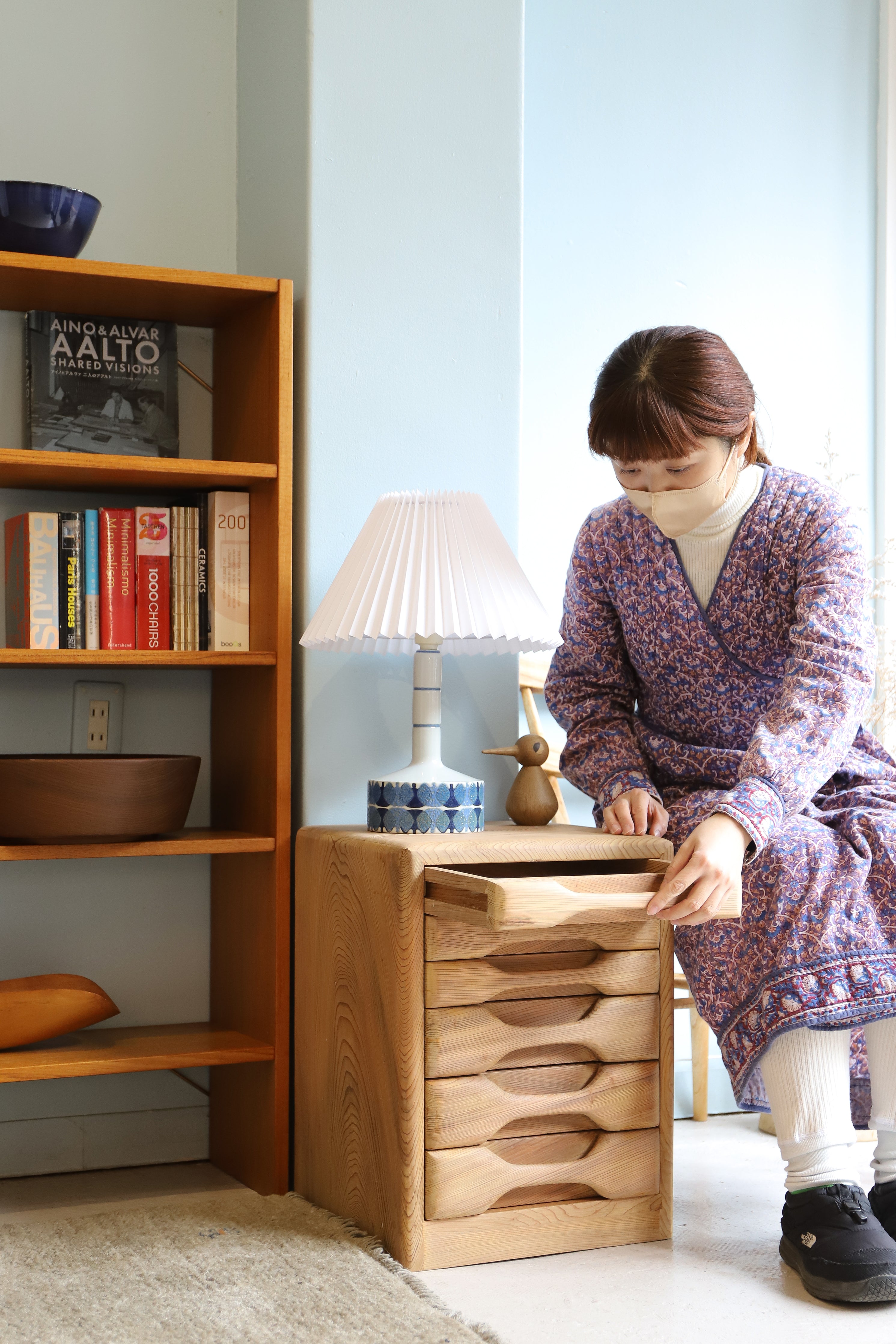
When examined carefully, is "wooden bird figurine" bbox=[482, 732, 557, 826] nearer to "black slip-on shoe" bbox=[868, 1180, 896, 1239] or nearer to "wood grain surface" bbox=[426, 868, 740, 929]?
"wood grain surface" bbox=[426, 868, 740, 929]

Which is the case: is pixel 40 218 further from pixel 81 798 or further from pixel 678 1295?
pixel 678 1295

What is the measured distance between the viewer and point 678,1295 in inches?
56.5

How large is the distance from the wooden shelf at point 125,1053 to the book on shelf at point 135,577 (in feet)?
1.79

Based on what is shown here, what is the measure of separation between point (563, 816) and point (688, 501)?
32.3 inches

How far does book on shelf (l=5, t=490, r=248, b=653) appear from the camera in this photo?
184 cm

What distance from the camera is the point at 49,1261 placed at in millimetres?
1524

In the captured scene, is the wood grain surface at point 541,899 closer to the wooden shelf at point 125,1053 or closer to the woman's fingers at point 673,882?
the woman's fingers at point 673,882

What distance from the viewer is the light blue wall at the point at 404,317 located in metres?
1.88

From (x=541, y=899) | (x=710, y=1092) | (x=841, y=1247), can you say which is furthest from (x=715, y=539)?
(x=710, y=1092)

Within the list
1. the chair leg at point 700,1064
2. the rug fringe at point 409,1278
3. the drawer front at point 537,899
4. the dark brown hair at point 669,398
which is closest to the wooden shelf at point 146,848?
the drawer front at point 537,899

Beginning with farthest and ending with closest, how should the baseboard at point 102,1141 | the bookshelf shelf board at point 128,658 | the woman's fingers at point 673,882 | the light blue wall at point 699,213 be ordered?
the light blue wall at point 699,213
the baseboard at point 102,1141
the bookshelf shelf board at point 128,658
the woman's fingers at point 673,882

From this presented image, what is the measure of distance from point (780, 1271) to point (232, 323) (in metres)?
1.52

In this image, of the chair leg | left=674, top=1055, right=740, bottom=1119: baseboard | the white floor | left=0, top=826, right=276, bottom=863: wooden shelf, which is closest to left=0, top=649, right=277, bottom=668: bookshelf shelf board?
left=0, top=826, right=276, bottom=863: wooden shelf

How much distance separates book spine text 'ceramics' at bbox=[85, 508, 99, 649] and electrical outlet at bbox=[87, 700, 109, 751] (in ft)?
0.65
